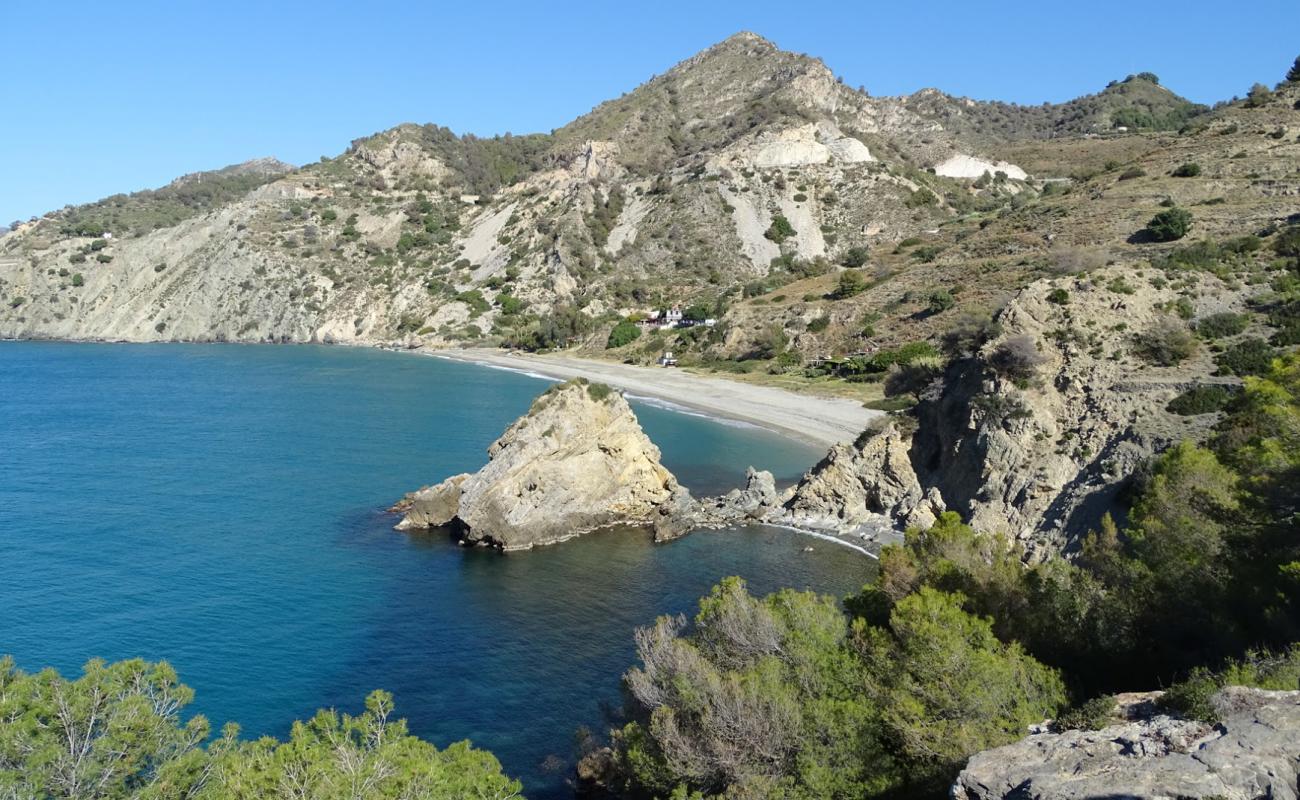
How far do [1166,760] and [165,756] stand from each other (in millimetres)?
12336

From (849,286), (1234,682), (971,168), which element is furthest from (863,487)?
(971,168)

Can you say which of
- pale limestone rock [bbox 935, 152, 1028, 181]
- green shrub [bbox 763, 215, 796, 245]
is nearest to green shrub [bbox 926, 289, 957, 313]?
green shrub [bbox 763, 215, 796, 245]

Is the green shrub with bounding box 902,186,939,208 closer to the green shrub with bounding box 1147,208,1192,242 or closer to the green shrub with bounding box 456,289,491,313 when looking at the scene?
the green shrub with bounding box 1147,208,1192,242

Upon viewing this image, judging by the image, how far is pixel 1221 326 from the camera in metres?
28.7

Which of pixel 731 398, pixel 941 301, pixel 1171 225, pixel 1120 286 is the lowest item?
pixel 731 398

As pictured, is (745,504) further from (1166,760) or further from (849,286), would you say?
(849,286)

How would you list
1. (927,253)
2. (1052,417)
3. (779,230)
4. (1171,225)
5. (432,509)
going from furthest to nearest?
1. (779,230)
2. (927,253)
3. (1171,225)
4. (432,509)
5. (1052,417)

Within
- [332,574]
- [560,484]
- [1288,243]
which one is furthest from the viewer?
[1288,243]

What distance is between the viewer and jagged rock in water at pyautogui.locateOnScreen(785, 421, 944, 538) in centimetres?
3481

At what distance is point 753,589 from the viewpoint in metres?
28.1

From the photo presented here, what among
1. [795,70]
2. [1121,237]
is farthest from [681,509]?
[795,70]

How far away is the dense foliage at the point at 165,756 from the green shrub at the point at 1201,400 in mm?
22864

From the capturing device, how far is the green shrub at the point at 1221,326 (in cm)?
2852

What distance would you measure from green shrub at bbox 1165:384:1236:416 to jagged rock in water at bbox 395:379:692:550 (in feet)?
61.7
